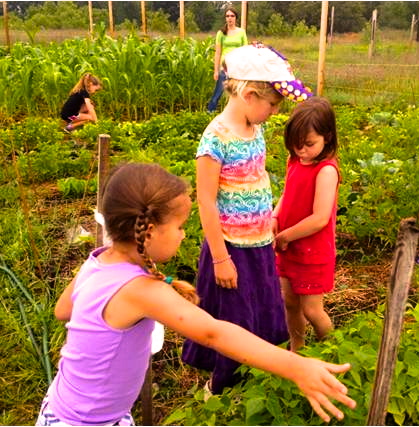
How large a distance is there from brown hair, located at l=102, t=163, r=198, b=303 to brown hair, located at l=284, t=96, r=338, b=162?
0.91 m

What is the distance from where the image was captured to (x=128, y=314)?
1408mm

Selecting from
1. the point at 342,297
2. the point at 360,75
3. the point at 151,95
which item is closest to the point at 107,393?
the point at 342,297

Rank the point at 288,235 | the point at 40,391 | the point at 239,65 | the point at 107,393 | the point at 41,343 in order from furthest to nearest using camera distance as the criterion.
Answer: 1. the point at 41,343
2. the point at 40,391
3. the point at 288,235
4. the point at 239,65
5. the point at 107,393

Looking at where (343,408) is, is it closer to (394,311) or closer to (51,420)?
(394,311)

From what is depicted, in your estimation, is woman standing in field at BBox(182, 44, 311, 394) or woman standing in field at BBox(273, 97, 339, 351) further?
woman standing in field at BBox(273, 97, 339, 351)

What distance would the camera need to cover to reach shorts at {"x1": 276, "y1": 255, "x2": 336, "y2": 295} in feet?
7.88

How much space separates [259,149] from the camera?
2.21 meters

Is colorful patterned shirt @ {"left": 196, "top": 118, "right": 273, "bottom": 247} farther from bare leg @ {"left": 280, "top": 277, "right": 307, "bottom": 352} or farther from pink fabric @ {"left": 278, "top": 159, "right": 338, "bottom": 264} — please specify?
bare leg @ {"left": 280, "top": 277, "right": 307, "bottom": 352}

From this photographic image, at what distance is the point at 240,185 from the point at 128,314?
2.95ft

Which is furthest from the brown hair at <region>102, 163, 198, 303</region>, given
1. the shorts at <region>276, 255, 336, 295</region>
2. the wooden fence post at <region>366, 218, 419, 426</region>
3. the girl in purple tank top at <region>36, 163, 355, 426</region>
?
the shorts at <region>276, 255, 336, 295</region>

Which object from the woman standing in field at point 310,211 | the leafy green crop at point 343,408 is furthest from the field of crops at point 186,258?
the woman standing in field at point 310,211

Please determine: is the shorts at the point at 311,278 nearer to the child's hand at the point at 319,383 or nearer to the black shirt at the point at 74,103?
the child's hand at the point at 319,383

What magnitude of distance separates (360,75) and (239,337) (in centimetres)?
1136

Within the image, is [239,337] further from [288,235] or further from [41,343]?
[41,343]
